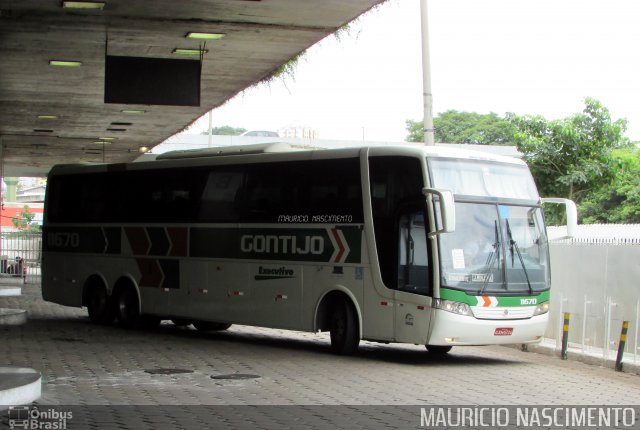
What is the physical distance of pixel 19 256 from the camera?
4234 centimetres

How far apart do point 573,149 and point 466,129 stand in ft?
155

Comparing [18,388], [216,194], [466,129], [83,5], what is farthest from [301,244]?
[466,129]

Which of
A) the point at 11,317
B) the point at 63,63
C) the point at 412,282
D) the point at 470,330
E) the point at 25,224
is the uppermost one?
the point at 63,63

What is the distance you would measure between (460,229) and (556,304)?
4.17m

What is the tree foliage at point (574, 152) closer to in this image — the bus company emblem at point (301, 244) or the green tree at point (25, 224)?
the green tree at point (25, 224)

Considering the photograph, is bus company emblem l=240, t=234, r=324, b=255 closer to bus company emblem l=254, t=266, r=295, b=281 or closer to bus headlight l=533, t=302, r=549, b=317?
bus company emblem l=254, t=266, r=295, b=281

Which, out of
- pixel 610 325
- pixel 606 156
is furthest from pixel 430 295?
A: pixel 606 156

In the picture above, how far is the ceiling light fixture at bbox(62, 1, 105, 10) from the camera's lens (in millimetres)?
15219

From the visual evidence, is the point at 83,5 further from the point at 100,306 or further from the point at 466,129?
the point at 466,129

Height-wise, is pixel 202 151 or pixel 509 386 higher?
pixel 202 151

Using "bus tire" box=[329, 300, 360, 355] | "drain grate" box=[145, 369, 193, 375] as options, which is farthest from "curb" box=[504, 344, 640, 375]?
"drain grate" box=[145, 369, 193, 375]

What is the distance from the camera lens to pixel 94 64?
2073cm

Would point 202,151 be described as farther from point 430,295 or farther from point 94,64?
point 430,295

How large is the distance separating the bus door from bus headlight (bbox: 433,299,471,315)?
0.48 feet
